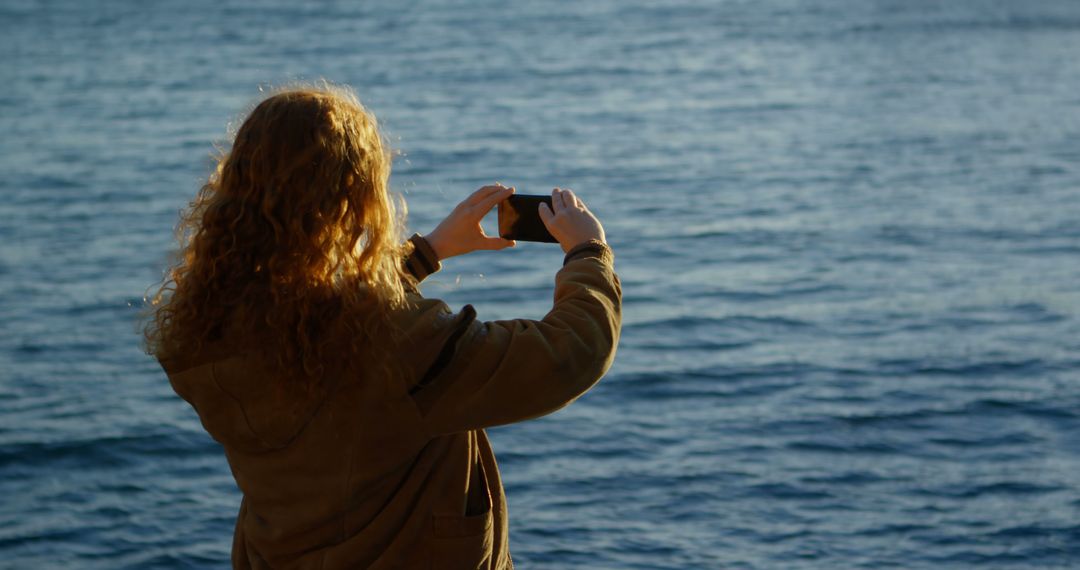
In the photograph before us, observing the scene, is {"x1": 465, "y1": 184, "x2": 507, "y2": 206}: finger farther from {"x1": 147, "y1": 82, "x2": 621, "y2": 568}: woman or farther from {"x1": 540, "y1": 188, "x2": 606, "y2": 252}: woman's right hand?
{"x1": 147, "y1": 82, "x2": 621, "y2": 568}: woman

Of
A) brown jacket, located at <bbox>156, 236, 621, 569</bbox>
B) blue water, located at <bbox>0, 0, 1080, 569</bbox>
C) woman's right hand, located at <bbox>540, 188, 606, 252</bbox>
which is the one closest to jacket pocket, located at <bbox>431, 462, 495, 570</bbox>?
brown jacket, located at <bbox>156, 236, 621, 569</bbox>

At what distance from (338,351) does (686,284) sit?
8.10m

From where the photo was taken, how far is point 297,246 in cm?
206

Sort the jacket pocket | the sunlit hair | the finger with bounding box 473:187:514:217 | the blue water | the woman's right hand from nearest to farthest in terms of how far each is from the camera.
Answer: the sunlit hair → the jacket pocket → the woman's right hand → the finger with bounding box 473:187:514:217 → the blue water

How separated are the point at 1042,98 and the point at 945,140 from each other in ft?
11.4

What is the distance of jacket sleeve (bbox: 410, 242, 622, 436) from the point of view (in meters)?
2.06

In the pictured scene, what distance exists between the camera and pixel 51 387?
8.00 meters

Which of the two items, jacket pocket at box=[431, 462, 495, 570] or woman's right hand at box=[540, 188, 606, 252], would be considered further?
woman's right hand at box=[540, 188, 606, 252]

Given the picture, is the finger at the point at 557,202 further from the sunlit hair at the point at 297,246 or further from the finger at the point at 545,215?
the sunlit hair at the point at 297,246

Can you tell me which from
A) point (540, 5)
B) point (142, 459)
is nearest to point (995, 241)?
point (142, 459)

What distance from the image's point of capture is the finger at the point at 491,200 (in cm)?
242

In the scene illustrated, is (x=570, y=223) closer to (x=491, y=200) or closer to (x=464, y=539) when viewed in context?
(x=491, y=200)

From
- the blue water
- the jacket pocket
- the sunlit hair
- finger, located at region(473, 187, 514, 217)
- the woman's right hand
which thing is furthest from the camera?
the blue water

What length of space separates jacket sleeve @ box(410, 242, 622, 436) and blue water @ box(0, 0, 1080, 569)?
0.69 metres
